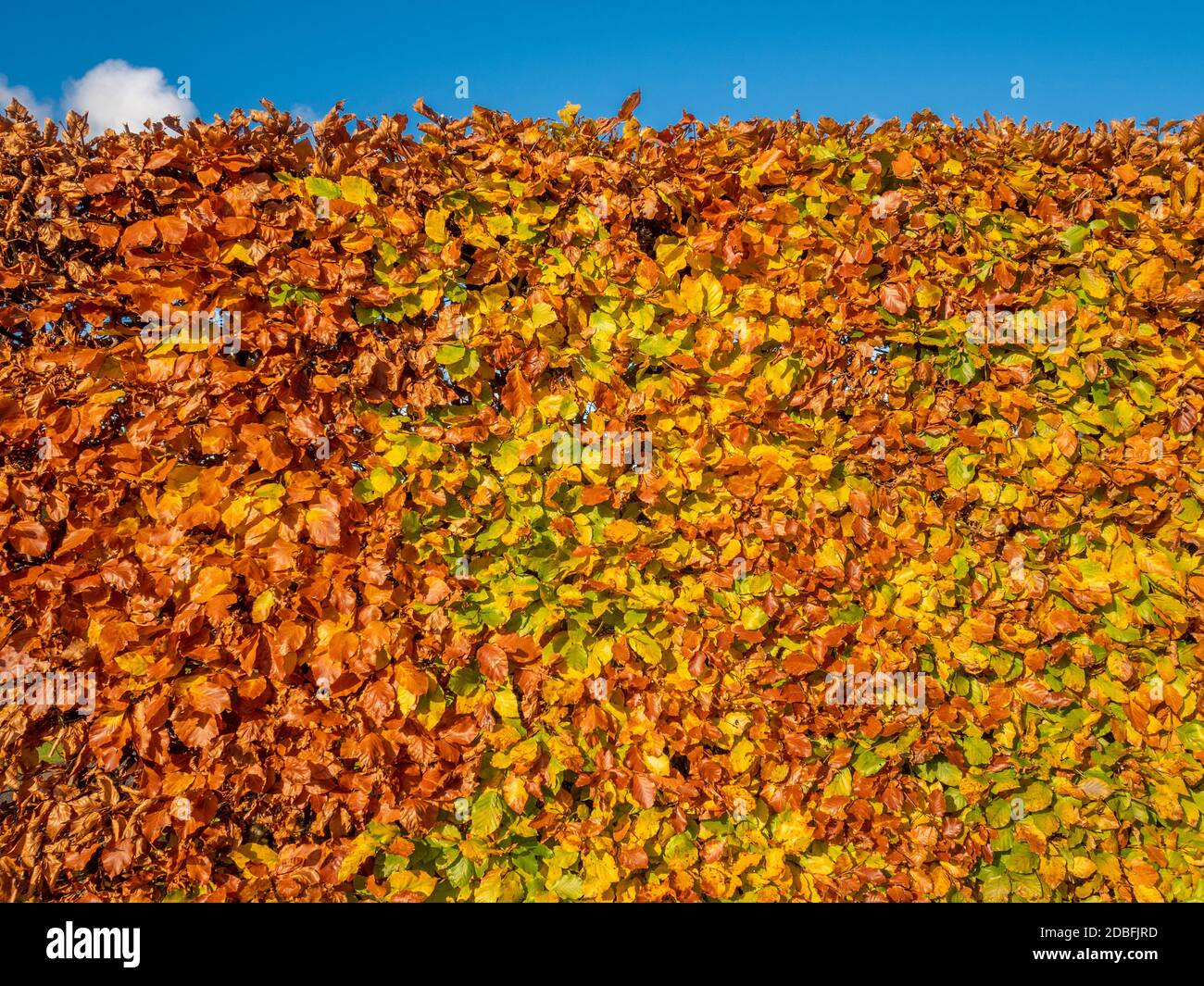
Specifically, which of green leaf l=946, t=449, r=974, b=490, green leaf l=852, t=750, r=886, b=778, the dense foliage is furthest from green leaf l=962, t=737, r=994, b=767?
green leaf l=946, t=449, r=974, b=490

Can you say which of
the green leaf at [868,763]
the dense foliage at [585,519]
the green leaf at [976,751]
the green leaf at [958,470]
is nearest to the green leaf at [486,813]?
the dense foliage at [585,519]

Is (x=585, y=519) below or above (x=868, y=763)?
above

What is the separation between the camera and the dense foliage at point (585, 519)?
2559 millimetres

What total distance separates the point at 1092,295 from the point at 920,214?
800 mm

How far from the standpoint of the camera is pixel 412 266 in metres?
2.63

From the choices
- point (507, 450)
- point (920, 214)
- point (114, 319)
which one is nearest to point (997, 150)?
point (920, 214)

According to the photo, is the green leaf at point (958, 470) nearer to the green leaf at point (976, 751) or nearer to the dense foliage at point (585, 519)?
the dense foliage at point (585, 519)

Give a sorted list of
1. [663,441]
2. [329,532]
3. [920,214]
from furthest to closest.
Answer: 1. [920,214]
2. [663,441]
3. [329,532]

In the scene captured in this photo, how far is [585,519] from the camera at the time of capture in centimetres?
267

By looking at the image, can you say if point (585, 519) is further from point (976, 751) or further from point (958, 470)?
point (976, 751)

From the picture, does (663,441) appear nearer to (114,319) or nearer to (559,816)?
(559,816)

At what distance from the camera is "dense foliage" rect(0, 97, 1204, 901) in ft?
8.39

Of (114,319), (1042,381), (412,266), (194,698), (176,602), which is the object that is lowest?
(194,698)

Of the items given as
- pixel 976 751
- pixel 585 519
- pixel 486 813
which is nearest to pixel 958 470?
pixel 976 751
